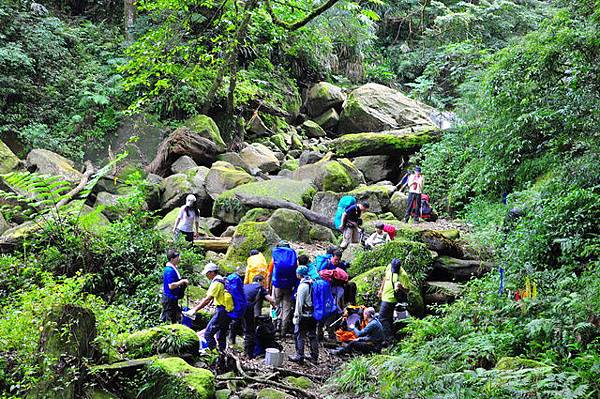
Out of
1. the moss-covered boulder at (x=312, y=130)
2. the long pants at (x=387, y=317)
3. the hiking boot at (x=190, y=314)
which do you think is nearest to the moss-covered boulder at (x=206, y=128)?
the moss-covered boulder at (x=312, y=130)

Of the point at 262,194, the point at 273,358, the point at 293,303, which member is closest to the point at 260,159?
the point at 262,194

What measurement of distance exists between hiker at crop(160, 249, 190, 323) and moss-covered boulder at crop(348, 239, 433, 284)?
4.26 meters

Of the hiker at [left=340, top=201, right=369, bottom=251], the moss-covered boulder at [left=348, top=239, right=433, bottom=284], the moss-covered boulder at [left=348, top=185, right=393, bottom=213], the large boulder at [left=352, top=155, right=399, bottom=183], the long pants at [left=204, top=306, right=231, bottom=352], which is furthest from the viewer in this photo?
the large boulder at [left=352, top=155, right=399, bottom=183]

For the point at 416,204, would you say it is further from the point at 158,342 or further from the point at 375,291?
the point at 158,342

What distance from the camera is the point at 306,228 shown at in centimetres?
1423

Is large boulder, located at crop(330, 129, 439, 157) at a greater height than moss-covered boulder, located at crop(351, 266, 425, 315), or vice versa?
large boulder, located at crop(330, 129, 439, 157)

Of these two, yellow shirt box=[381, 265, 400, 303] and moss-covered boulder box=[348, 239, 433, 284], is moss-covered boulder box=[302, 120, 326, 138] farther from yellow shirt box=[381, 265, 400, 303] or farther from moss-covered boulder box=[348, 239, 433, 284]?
yellow shirt box=[381, 265, 400, 303]

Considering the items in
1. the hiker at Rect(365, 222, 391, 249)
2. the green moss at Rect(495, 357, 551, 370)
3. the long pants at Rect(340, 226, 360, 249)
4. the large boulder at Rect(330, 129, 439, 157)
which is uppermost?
the green moss at Rect(495, 357, 551, 370)

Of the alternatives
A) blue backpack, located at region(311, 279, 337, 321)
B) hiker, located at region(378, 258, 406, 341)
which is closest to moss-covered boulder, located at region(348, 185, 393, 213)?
hiker, located at region(378, 258, 406, 341)

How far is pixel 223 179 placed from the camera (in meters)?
16.8

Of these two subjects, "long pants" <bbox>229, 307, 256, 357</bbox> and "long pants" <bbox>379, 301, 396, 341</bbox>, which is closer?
"long pants" <bbox>229, 307, 256, 357</bbox>

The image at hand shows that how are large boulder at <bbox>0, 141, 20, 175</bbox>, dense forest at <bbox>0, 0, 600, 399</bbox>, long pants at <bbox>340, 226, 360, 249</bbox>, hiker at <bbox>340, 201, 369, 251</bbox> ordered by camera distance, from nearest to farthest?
dense forest at <bbox>0, 0, 600, 399</bbox>, hiker at <bbox>340, 201, 369, 251</bbox>, long pants at <bbox>340, 226, 360, 249</bbox>, large boulder at <bbox>0, 141, 20, 175</bbox>

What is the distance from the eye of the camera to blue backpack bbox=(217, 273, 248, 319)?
8.12m

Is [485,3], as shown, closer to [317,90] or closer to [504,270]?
[317,90]
